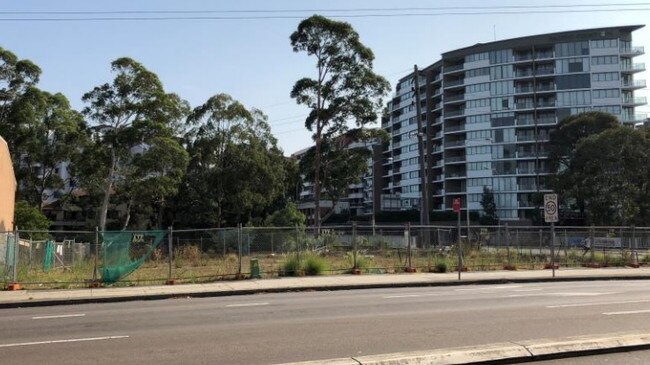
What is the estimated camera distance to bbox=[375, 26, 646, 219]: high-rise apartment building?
104 metres

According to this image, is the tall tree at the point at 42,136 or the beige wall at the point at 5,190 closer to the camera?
the beige wall at the point at 5,190

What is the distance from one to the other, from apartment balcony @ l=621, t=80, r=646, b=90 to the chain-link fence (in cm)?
8130

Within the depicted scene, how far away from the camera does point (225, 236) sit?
24.7 meters

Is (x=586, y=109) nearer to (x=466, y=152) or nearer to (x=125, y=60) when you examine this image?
(x=466, y=152)

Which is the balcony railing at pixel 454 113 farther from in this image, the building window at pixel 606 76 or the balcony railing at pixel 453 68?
the building window at pixel 606 76

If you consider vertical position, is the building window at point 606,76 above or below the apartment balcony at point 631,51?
below

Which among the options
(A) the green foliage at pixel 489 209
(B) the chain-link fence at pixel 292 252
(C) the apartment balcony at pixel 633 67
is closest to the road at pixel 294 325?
(B) the chain-link fence at pixel 292 252

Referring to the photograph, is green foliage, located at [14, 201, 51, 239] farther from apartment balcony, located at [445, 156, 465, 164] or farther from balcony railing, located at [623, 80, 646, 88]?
balcony railing, located at [623, 80, 646, 88]

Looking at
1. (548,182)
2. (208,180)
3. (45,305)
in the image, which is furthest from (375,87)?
(548,182)

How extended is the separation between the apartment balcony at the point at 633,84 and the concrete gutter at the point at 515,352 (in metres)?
107

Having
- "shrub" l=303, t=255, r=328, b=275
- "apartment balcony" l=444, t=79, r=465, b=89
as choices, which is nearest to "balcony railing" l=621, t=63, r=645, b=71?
"apartment balcony" l=444, t=79, r=465, b=89

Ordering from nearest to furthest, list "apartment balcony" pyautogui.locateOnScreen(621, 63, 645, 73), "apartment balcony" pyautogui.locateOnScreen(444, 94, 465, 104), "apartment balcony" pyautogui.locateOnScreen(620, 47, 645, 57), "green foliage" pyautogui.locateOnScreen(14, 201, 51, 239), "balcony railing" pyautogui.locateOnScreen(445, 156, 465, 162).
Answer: "green foliage" pyautogui.locateOnScreen(14, 201, 51, 239) < "apartment balcony" pyautogui.locateOnScreen(620, 47, 645, 57) < "apartment balcony" pyautogui.locateOnScreen(621, 63, 645, 73) < "apartment balcony" pyautogui.locateOnScreen(444, 94, 465, 104) < "balcony railing" pyautogui.locateOnScreen(445, 156, 465, 162)

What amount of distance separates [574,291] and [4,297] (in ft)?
52.2

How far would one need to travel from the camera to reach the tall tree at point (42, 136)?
50922 millimetres
